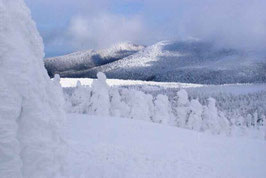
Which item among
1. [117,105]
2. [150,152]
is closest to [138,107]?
[117,105]

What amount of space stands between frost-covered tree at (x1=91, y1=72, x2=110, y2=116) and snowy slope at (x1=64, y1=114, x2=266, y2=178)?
41.4 ft

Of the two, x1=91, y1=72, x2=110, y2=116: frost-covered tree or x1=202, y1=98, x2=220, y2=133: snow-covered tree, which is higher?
x1=91, y1=72, x2=110, y2=116: frost-covered tree

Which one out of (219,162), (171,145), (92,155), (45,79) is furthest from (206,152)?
(45,79)

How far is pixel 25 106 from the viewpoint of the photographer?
895 cm

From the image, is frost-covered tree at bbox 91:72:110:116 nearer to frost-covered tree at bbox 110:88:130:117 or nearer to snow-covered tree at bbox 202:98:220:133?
frost-covered tree at bbox 110:88:130:117

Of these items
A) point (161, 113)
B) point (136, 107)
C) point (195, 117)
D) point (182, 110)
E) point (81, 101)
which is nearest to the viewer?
point (81, 101)

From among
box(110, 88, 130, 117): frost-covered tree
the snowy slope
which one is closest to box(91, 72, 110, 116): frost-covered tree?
box(110, 88, 130, 117): frost-covered tree

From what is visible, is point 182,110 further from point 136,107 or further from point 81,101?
point 81,101

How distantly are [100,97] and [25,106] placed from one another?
137 ft

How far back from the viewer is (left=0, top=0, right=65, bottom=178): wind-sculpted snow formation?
323 inches

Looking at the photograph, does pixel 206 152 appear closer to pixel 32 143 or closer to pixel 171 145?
pixel 171 145

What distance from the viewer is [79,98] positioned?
57.2 m

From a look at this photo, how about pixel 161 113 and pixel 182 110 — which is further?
pixel 182 110

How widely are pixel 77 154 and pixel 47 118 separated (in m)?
11.3
